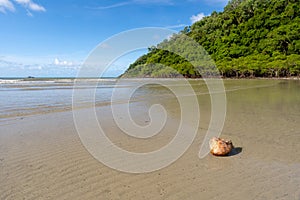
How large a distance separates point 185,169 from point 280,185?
1513mm

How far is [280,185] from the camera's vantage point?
142 inches

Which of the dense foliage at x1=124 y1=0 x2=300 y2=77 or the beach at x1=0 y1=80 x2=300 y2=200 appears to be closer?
the beach at x1=0 y1=80 x2=300 y2=200

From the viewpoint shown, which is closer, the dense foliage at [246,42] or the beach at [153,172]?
the beach at [153,172]

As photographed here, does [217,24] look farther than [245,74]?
Yes

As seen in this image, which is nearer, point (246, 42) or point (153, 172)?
point (153, 172)

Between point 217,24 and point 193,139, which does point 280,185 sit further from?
point 217,24

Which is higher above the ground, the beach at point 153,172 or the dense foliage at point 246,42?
the dense foliage at point 246,42

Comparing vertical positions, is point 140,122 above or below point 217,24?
below

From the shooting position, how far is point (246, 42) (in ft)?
278

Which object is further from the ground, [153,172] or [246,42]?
[246,42]

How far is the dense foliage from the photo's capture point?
58.3 m

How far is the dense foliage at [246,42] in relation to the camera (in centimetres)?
5828

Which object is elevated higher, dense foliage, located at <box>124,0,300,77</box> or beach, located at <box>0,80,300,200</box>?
dense foliage, located at <box>124,0,300,77</box>

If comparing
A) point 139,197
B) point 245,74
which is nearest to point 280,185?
point 139,197
